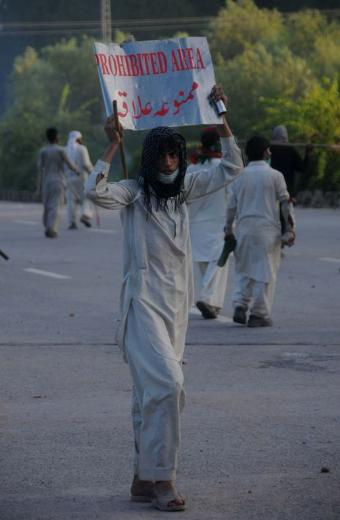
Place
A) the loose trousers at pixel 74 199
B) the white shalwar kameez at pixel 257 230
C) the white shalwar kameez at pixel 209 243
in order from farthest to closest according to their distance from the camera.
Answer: the loose trousers at pixel 74 199 → the white shalwar kameez at pixel 209 243 → the white shalwar kameez at pixel 257 230

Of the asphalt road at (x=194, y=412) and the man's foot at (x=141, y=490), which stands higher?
the man's foot at (x=141, y=490)

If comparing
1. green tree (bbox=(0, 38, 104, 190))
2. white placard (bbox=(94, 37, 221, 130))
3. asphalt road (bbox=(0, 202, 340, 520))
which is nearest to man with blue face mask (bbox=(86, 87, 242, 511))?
asphalt road (bbox=(0, 202, 340, 520))

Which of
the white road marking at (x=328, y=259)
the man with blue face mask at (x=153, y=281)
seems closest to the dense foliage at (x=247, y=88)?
→ the white road marking at (x=328, y=259)

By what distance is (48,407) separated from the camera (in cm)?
977

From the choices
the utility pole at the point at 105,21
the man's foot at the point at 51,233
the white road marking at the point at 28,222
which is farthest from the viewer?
the utility pole at the point at 105,21

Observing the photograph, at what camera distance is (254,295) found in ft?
46.6

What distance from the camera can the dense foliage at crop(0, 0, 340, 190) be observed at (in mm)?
41406

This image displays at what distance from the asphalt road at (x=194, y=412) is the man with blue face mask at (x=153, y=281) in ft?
0.97

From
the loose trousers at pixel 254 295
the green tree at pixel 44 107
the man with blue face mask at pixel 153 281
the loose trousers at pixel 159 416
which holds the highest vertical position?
the man with blue face mask at pixel 153 281

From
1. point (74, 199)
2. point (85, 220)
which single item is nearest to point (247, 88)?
point (85, 220)

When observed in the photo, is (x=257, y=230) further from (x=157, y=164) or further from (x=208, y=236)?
(x=157, y=164)

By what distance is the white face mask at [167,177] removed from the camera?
725cm

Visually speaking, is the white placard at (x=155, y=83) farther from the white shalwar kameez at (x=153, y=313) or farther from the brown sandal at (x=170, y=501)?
the brown sandal at (x=170, y=501)

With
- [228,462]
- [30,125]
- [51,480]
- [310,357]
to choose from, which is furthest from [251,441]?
[30,125]
